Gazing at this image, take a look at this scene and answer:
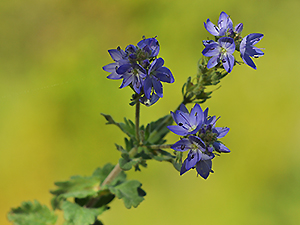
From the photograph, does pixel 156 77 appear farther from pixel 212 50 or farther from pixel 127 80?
pixel 212 50

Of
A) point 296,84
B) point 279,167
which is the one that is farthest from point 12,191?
point 296,84

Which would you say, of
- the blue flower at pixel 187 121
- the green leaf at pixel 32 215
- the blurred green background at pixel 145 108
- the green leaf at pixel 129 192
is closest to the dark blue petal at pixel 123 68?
the blue flower at pixel 187 121

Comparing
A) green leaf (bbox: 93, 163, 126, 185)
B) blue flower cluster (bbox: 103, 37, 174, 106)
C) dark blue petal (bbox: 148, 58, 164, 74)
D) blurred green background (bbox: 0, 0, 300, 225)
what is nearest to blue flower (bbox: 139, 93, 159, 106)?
blue flower cluster (bbox: 103, 37, 174, 106)

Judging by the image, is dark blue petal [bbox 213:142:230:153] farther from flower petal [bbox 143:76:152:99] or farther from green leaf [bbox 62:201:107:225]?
green leaf [bbox 62:201:107:225]

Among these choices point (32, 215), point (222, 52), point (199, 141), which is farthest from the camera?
point (32, 215)

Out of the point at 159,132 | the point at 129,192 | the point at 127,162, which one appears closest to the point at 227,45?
the point at 159,132

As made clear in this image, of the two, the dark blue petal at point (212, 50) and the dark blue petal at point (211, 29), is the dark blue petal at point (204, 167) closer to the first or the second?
the dark blue petal at point (212, 50)

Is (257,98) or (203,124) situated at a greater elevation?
(257,98)

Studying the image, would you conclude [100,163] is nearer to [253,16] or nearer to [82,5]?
[82,5]
